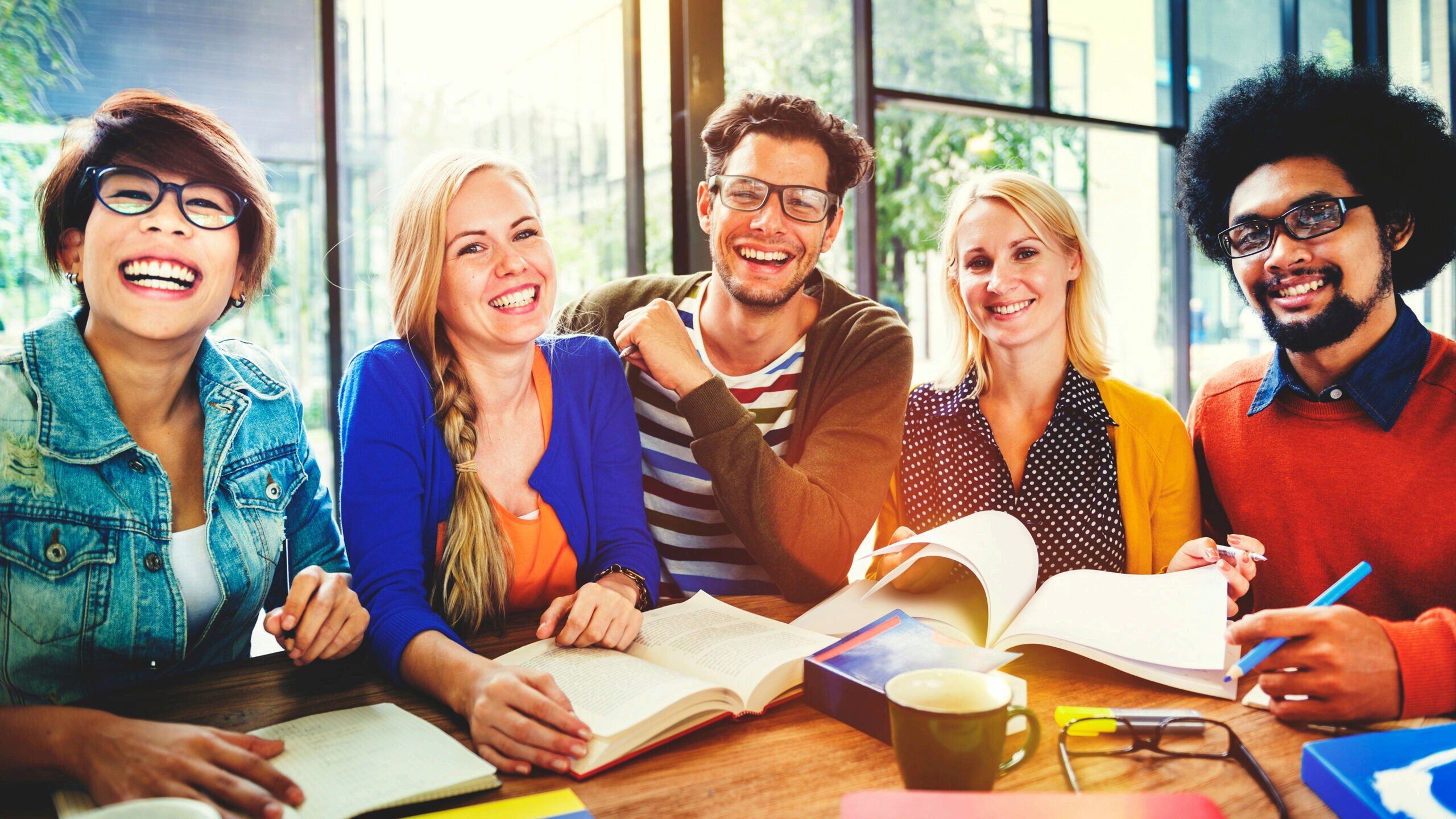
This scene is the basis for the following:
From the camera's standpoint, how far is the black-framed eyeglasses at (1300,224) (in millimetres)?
1579

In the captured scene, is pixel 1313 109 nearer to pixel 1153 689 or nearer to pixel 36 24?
pixel 1153 689

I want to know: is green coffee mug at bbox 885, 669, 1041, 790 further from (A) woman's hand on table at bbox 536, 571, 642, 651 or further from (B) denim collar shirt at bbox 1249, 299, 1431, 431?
(B) denim collar shirt at bbox 1249, 299, 1431, 431

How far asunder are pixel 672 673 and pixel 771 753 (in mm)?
161

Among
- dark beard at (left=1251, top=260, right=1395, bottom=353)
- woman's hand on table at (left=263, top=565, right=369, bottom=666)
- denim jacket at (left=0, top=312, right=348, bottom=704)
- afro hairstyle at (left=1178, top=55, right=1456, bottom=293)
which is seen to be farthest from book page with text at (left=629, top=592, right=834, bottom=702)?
afro hairstyle at (left=1178, top=55, right=1456, bottom=293)

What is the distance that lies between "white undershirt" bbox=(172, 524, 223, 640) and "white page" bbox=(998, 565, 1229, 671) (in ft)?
3.67

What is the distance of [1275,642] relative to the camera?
954 millimetres

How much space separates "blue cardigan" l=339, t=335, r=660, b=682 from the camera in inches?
47.4

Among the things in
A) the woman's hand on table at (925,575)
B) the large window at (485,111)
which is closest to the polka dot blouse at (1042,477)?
the woman's hand on table at (925,575)

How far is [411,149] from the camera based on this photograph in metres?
2.94

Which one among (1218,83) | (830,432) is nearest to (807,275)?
(830,432)

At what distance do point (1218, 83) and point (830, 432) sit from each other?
13.3ft

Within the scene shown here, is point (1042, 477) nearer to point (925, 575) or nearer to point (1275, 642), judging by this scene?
point (925, 575)

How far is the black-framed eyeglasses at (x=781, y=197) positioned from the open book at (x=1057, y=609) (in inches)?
32.4

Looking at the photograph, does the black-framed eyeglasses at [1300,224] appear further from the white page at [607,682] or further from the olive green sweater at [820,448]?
the white page at [607,682]
